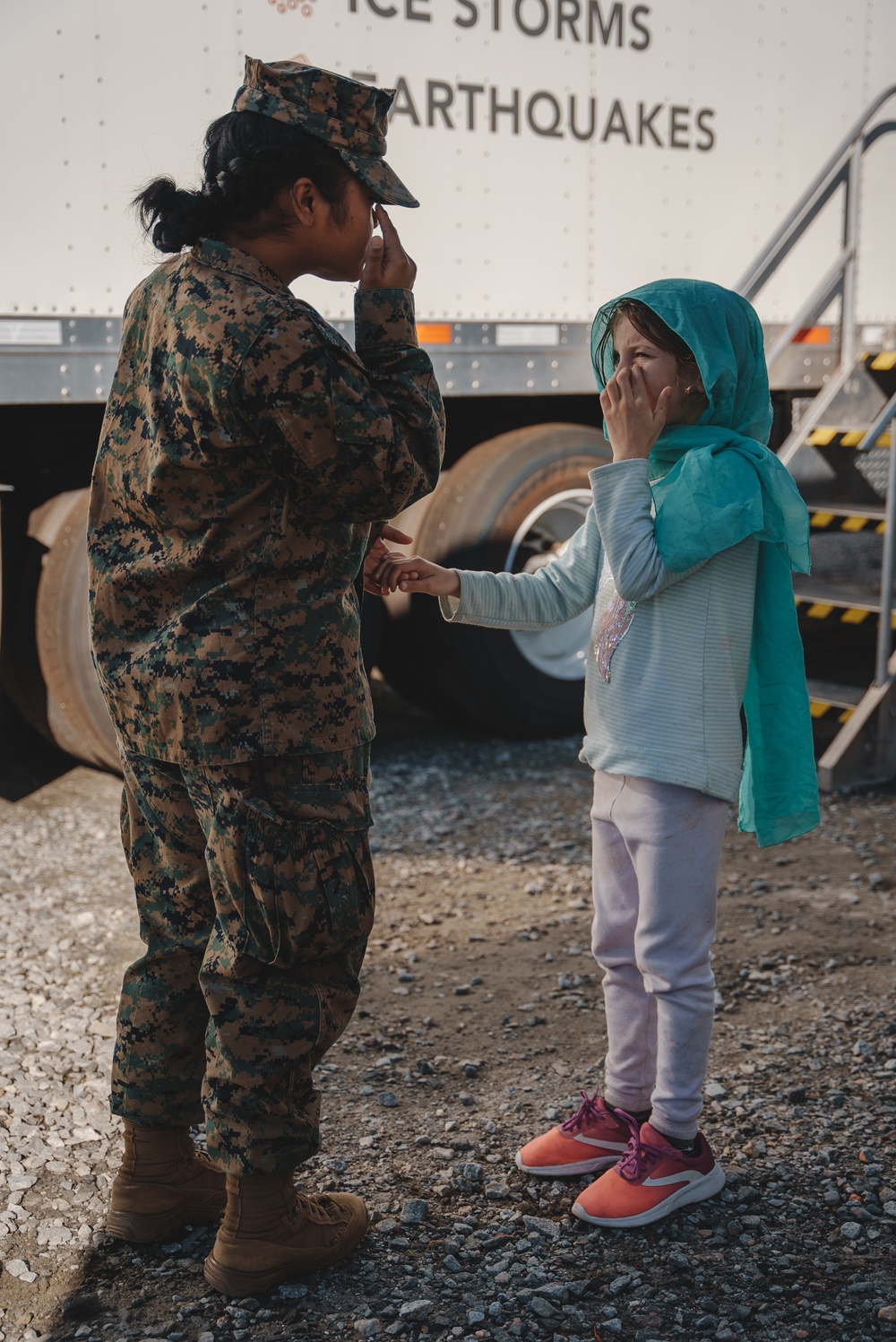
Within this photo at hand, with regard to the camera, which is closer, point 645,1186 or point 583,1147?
point 645,1186

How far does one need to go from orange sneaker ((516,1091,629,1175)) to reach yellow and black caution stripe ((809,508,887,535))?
3556 mm

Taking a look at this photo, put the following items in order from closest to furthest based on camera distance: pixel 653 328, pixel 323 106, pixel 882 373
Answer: pixel 323 106 < pixel 653 328 < pixel 882 373

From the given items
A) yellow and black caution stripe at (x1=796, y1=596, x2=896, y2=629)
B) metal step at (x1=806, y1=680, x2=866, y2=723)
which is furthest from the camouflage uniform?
yellow and black caution stripe at (x1=796, y1=596, x2=896, y2=629)

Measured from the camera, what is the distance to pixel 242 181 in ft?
6.46

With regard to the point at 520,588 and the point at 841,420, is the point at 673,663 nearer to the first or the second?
the point at 520,588

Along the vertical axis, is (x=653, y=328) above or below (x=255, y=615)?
above

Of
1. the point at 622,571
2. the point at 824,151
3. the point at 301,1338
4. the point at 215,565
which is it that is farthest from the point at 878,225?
the point at 301,1338

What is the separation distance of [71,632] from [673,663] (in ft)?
10.3

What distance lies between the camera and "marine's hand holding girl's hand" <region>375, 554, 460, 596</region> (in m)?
2.46

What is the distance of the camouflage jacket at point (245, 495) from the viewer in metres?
1.93

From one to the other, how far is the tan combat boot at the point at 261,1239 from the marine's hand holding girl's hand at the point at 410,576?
3.46 ft

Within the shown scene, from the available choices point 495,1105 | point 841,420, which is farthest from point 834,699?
point 495,1105

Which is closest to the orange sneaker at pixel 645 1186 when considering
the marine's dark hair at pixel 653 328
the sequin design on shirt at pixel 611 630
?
the sequin design on shirt at pixel 611 630

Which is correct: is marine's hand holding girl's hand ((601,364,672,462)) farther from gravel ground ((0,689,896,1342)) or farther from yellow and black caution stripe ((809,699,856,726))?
yellow and black caution stripe ((809,699,856,726))
